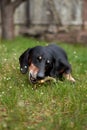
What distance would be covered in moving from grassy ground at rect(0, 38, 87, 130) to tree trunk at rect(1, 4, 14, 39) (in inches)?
175

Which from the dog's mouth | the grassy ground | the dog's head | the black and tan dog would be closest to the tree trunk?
the grassy ground

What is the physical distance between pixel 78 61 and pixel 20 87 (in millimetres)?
2569

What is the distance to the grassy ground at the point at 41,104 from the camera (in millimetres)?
3857

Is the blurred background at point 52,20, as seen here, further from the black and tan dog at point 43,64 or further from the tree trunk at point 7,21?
the black and tan dog at point 43,64

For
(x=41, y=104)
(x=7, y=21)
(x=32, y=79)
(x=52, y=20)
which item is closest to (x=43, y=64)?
(x=32, y=79)

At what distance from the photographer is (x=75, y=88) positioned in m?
5.16

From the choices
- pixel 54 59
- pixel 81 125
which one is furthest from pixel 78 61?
pixel 81 125

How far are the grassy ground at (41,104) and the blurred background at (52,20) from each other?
16.9 ft

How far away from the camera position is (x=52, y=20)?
11844 mm

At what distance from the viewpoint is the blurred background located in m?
11.3

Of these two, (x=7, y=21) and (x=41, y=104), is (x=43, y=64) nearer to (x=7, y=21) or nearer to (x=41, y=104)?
(x=41, y=104)

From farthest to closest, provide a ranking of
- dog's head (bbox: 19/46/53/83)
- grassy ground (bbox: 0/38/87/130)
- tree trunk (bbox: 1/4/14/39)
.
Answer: tree trunk (bbox: 1/4/14/39)
dog's head (bbox: 19/46/53/83)
grassy ground (bbox: 0/38/87/130)

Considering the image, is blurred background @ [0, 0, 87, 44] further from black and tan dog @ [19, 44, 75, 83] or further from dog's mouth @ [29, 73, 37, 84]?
dog's mouth @ [29, 73, 37, 84]

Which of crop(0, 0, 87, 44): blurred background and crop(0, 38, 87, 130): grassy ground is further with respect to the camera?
crop(0, 0, 87, 44): blurred background
